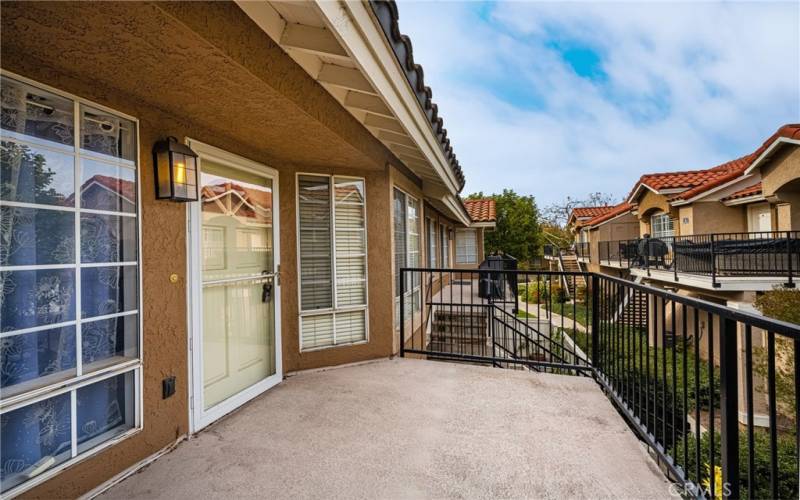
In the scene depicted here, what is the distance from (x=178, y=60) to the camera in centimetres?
158

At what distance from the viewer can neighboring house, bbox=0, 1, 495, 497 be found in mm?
1488

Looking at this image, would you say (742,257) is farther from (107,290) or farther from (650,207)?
(107,290)

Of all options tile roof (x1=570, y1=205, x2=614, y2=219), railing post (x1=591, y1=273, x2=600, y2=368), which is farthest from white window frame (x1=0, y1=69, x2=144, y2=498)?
tile roof (x1=570, y1=205, x2=614, y2=219)

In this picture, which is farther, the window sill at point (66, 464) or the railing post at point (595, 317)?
the railing post at point (595, 317)

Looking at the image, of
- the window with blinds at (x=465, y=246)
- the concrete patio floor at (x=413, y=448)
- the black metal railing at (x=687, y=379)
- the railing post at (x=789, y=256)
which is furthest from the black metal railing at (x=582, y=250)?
the concrete patio floor at (x=413, y=448)

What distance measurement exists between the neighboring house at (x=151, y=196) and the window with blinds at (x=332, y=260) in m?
0.36

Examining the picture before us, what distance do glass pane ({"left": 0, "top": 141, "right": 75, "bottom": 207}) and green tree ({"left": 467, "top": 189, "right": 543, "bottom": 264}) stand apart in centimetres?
2544

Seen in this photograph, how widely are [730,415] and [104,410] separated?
291 cm

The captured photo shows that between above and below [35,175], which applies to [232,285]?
below

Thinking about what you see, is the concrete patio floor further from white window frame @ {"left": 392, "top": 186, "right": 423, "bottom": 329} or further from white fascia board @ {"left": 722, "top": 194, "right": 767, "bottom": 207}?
white fascia board @ {"left": 722, "top": 194, "right": 767, "bottom": 207}

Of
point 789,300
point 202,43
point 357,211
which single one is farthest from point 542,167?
point 202,43

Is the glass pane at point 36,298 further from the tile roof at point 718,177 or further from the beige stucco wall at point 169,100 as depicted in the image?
the tile roof at point 718,177

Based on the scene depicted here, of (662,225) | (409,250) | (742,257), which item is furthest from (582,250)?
(409,250)

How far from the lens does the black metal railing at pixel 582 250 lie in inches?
918
